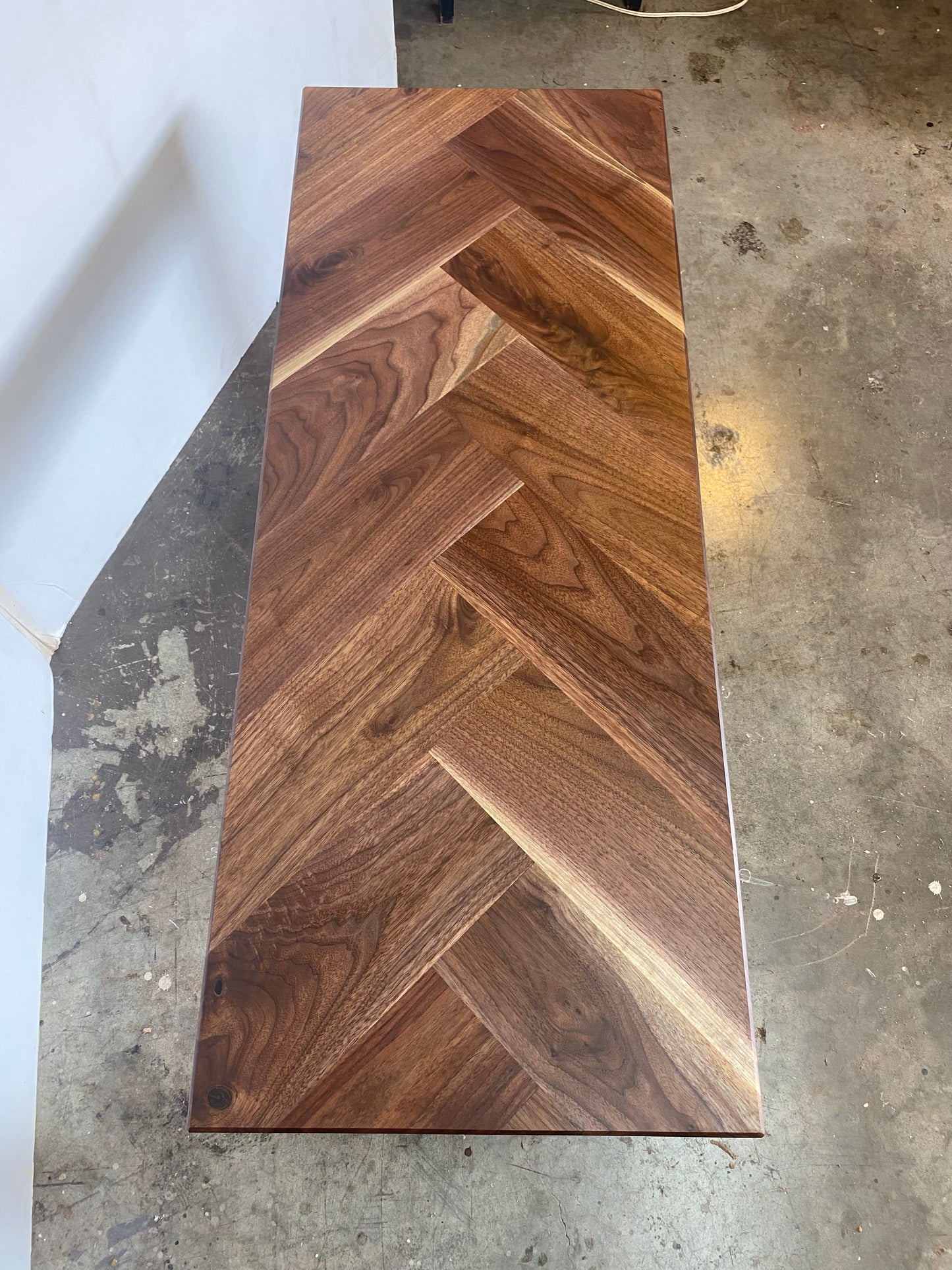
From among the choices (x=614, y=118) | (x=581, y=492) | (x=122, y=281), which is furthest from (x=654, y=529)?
(x=122, y=281)

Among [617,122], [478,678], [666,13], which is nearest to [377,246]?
[617,122]

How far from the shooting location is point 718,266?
1.74 m

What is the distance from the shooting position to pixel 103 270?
113 cm

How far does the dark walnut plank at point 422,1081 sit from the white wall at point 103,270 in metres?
0.68

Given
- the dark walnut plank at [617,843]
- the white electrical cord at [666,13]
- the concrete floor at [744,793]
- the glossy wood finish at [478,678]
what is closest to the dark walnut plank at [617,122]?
the glossy wood finish at [478,678]

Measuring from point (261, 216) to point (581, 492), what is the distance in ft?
3.19

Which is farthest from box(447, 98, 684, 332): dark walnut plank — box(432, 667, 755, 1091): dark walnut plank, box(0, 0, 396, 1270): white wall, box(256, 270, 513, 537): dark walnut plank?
box(432, 667, 755, 1091): dark walnut plank

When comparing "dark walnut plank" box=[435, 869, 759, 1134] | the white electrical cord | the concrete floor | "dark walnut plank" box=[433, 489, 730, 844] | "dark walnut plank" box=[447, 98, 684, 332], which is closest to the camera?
"dark walnut plank" box=[435, 869, 759, 1134]

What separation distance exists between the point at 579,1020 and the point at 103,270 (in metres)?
1.10

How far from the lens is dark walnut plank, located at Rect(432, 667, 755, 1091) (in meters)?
0.71

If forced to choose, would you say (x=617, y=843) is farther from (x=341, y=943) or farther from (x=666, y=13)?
(x=666, y=13)

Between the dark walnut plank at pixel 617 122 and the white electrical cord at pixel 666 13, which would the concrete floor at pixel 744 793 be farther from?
the dark walnut plank at pixel 617 122

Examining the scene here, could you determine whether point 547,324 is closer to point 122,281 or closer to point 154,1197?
point 122,281

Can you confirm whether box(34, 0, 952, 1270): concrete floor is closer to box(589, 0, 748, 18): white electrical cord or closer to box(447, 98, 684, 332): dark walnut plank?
box(589, 0, 748, 18): white electrical cord
